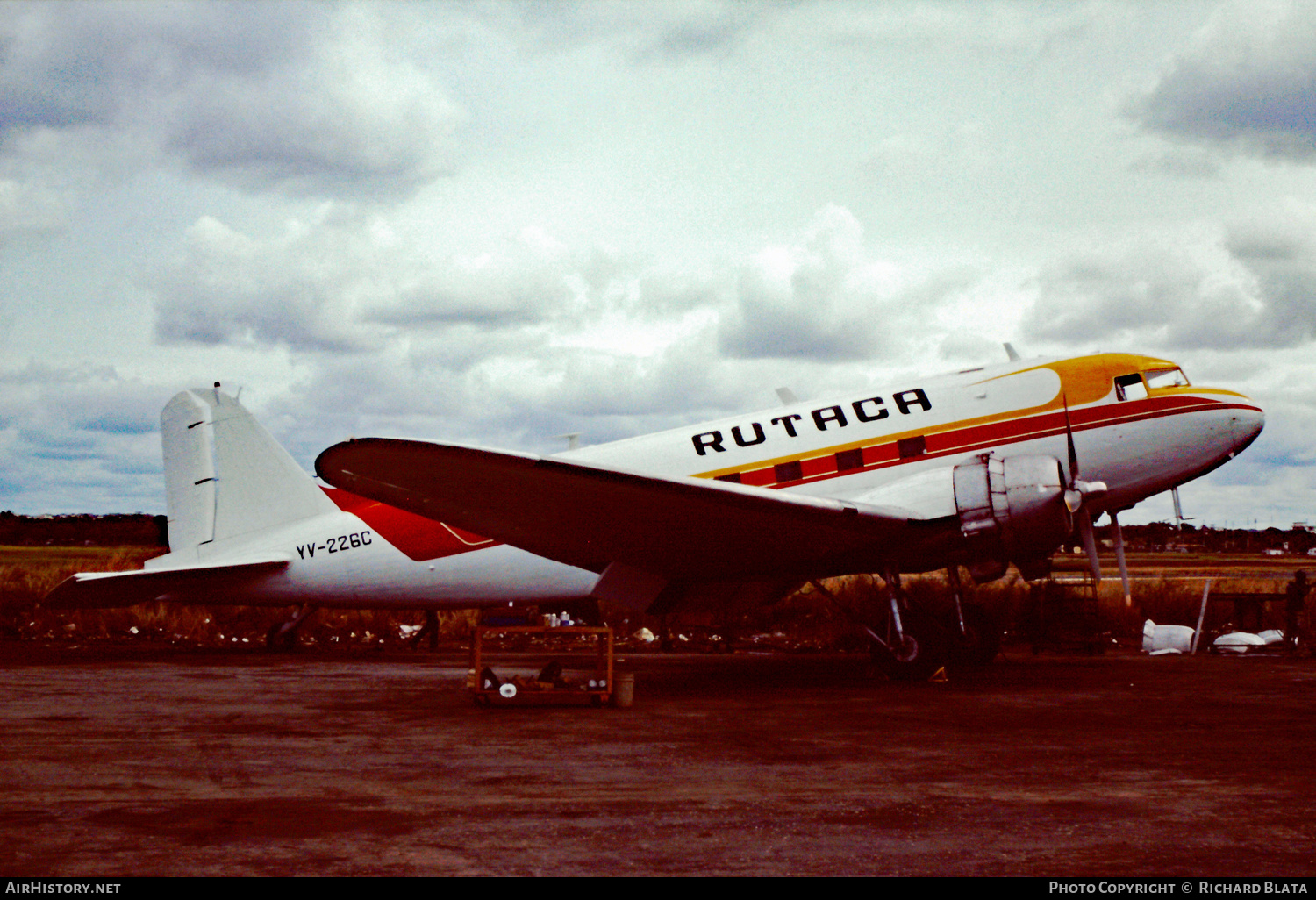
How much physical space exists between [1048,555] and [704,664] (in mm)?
6564

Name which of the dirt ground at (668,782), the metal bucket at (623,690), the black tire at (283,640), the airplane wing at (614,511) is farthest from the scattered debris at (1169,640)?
the black tire at (283,640)

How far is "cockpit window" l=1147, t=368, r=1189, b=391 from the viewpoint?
15.9 metres

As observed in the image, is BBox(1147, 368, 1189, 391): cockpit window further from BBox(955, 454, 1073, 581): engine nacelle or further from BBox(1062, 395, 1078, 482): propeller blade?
BBox(955, 454, 1073, 581): engine nacelle

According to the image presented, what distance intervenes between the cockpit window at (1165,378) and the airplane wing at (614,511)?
4492mm

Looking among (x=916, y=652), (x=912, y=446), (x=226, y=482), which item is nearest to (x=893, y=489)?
(x=912, y=446)

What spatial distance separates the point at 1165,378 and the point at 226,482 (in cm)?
1671

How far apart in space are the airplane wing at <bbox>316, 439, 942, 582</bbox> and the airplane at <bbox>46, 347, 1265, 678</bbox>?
0.13 ft

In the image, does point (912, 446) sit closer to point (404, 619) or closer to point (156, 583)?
point (156, 583)

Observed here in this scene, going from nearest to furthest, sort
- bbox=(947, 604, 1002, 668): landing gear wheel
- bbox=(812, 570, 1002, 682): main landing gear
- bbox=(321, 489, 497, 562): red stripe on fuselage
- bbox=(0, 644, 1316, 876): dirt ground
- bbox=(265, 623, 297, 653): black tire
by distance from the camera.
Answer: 1. bbox=(0, 644, 1316, 876): dirt ground
2. bbox=(812, 570, 1002, 682): main landing gear
3. bbox=(947, 604, 1002, 668): landing gear wheel
4. bbox=(321, 489, 497, 562): red stripe on fuselage
5. bbox=(265, 623, 297, 653): black tire

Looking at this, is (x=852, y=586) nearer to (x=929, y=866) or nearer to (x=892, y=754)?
(x=892, y=754)

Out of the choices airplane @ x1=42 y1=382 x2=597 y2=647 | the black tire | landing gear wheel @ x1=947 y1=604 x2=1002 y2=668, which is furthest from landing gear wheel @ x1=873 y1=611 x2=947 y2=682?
the black tire

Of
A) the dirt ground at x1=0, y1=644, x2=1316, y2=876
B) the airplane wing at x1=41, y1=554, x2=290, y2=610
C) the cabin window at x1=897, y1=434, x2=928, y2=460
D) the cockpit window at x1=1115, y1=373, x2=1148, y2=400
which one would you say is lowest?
the dirt ground at x1=0, y1=644, x2=1316, y2=876

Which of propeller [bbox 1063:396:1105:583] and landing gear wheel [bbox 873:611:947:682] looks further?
landing gear wheel [bbox 873:611:947:682]

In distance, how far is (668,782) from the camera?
7.65m
